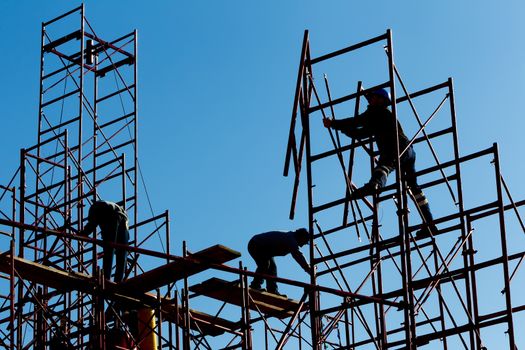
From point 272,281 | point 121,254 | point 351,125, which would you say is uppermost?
Result: point 351,125

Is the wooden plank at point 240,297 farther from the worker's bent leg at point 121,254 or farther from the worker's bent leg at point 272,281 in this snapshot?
the worker's bent leg at point 121,254

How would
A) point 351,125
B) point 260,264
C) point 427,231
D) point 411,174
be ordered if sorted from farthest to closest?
point 260,264, point 351,125, point 411,174, point 427,231

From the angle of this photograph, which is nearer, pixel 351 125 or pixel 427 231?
pixel 427 231

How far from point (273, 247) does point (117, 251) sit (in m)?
2.74

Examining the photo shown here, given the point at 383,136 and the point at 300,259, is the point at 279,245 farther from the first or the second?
the point at 383,136

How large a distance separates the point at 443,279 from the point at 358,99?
10.0 ft

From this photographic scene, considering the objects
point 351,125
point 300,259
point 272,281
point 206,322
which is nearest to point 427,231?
point 351,125

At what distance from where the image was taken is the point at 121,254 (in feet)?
79.3

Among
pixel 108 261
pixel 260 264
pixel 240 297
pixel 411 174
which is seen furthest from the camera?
pixel 108 261

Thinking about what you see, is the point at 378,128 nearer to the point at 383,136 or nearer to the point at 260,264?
the point at 383,136

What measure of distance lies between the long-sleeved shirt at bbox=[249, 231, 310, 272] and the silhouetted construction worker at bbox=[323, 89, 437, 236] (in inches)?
91.8

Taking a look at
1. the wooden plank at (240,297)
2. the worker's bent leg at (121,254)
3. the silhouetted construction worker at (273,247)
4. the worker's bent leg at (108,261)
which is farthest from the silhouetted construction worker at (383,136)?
the worker's bent leg at (108,261)

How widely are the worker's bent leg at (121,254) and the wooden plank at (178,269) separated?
0.66 meters

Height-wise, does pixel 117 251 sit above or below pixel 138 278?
above
